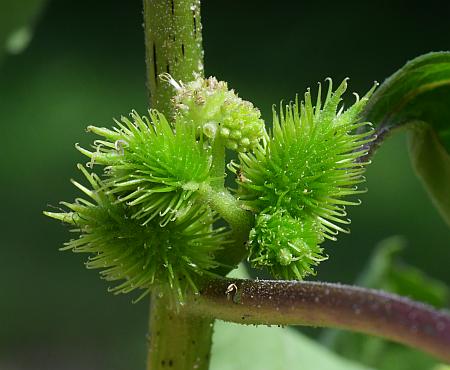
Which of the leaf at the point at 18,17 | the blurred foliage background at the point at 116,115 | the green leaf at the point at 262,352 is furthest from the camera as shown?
the blurred foliage background at the point at 116,115

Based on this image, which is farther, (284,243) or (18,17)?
(18,17)

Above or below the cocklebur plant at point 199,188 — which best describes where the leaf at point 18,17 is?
above

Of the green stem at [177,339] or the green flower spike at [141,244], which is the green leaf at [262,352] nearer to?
the green stem at [177,339]

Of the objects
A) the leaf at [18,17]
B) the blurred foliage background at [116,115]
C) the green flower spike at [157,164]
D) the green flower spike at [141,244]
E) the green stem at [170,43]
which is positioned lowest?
the green flower spike at [141,244]

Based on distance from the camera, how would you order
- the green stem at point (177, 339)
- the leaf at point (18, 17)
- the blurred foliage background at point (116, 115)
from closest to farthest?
the green stem at point (177, 339) → the leaf at point (18, 17) → the blurred foliage background at point (116, 115)

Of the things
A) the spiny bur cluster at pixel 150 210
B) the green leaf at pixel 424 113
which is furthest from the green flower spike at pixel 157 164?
the green leaf at pixel 424 113

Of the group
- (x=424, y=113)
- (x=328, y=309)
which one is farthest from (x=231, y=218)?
(x=424, y=113)

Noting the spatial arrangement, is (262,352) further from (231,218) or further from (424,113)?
(231,218)
